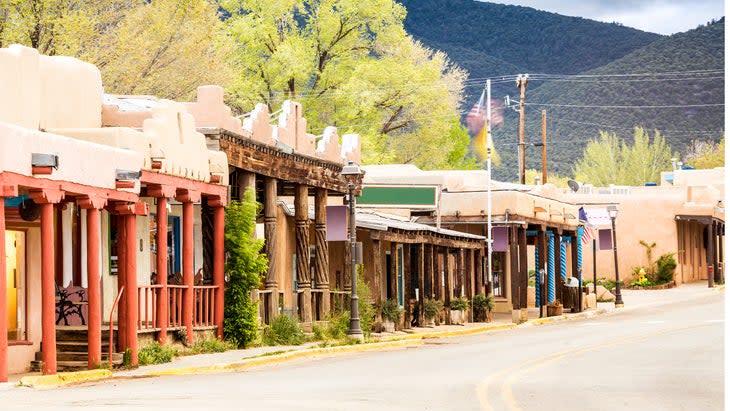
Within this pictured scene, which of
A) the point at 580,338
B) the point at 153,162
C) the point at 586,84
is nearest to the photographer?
the point at 153,162

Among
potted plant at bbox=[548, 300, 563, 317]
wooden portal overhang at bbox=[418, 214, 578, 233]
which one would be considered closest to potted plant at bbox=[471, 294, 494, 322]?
wooden portal overhang at bbox=[418, 214, 578, 233]

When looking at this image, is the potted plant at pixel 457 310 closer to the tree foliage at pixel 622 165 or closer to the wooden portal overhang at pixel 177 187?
the wooden portal overhang at pixel 177 187

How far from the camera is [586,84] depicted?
179 m

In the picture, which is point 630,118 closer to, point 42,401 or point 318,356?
point 318,356

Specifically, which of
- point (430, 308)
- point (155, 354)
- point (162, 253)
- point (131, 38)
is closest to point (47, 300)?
point (155, 354)

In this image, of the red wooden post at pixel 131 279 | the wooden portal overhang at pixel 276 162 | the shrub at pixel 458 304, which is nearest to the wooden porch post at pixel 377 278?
the wooden portal overhang at pixel 276 162

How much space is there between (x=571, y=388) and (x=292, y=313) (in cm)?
1566

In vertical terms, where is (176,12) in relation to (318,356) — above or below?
above

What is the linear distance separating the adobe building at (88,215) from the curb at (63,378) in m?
0.37

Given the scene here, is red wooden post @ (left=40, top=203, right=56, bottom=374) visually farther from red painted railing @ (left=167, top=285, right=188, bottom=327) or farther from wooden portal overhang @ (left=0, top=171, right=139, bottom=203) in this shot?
red painted railing @ (left=167, top=285, right=188, bottom=327)

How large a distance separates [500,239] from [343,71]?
94.2 ft

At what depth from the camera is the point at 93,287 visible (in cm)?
2398

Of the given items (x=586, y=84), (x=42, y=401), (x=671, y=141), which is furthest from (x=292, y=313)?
(x=586, y=84)

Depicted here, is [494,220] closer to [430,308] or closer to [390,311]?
[430,308]
